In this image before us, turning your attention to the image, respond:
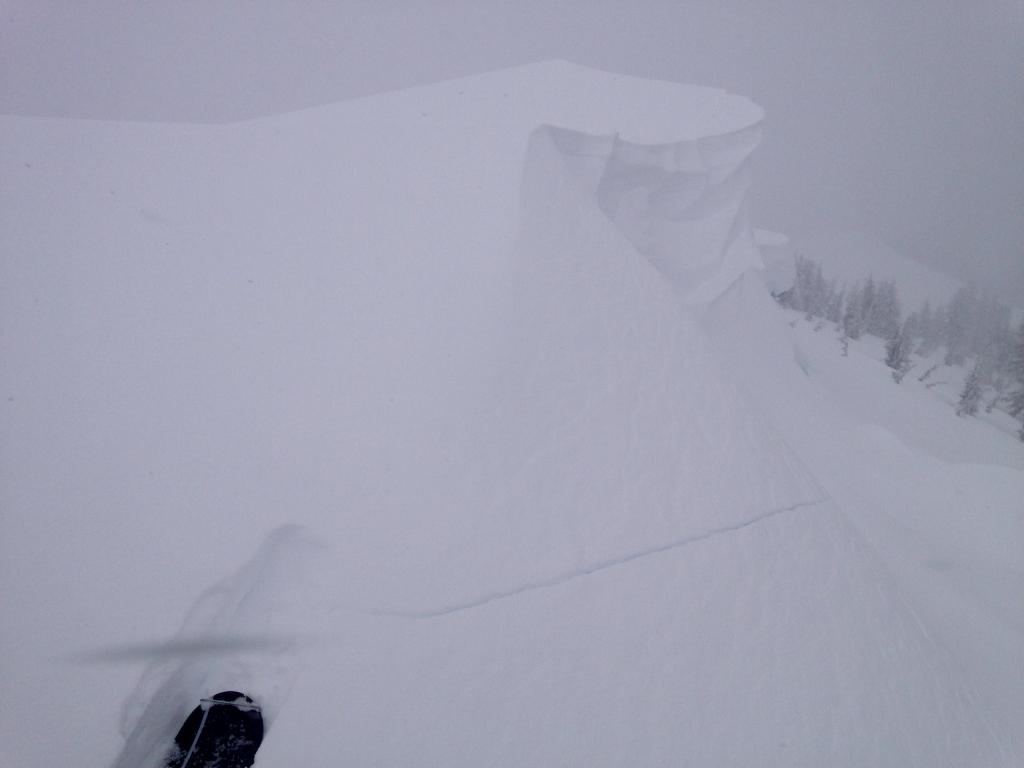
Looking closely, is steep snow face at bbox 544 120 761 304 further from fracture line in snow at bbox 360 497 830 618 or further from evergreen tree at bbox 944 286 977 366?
evergreen tree at bbox 944 286 977 366

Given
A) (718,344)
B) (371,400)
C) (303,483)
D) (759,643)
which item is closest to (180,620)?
(303,483)

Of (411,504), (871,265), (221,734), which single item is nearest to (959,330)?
(871,265)

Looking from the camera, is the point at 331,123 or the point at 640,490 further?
the point at 331,123

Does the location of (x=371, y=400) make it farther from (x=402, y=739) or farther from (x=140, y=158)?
(x=140, y=158)

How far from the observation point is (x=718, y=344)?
27.2 ft

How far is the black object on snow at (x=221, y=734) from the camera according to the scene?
2754 mm

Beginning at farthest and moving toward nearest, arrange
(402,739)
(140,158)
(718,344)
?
(718,344) < (140,158) < (402,739)

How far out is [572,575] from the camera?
3.65 meters

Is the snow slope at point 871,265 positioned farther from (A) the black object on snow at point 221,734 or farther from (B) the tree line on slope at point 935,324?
(A) the black object on snow at point 221,734

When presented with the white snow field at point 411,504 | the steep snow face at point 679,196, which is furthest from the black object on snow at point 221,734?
the steep snow face at point 679,196

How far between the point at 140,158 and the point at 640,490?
6.94 m

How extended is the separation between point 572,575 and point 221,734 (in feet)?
7.89

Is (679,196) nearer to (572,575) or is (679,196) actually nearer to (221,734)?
(572,575)

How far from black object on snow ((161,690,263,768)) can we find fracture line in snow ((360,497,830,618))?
0.85 meters
